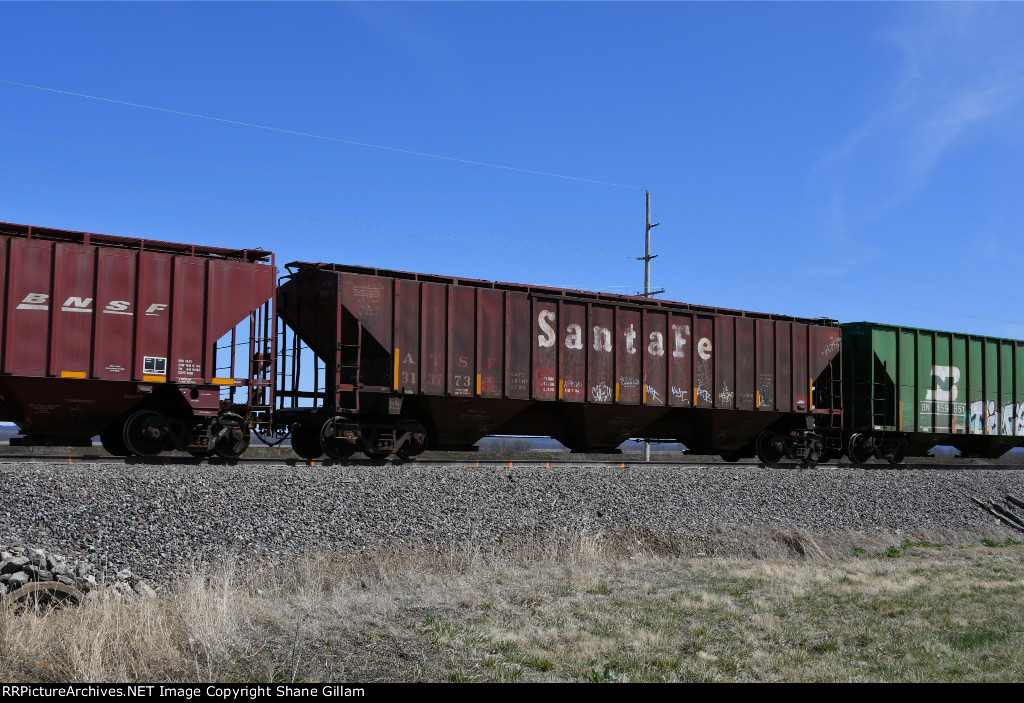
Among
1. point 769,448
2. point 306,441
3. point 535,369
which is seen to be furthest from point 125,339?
point 769,448

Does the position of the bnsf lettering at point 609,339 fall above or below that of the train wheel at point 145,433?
above

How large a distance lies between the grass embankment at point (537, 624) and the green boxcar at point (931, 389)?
455 inches

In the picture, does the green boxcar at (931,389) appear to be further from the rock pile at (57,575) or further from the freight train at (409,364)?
the rock pile at (57,575)

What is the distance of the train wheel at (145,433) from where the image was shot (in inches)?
574

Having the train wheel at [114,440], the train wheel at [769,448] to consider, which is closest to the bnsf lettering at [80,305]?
the train wheel at [114,440]

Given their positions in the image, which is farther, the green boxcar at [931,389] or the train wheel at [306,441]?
the green boxcar at [931,389]

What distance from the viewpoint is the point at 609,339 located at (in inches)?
745

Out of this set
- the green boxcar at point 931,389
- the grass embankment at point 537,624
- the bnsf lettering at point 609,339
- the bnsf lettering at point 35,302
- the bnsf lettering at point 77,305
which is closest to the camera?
the grass embankment at point 537,624

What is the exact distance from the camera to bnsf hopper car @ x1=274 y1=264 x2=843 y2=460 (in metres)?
16.3

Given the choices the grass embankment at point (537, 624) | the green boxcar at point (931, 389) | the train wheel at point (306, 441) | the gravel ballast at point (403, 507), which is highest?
the green boxcar at point (931, 389)

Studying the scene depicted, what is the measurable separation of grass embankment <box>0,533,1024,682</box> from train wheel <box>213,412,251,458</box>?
5259 millimetres

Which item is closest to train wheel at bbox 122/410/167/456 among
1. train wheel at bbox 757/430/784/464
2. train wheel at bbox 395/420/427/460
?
train wheel at bbox 395/420/427/460

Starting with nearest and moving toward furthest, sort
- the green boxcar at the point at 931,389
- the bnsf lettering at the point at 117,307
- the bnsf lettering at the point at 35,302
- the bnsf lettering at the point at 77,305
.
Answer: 1. the bnsf lettering at the point at 35,302
2. the bnsf lettering at the point at 77,305
3. the bnsf lettering at the point at 117,307
4. the green boxcar at the point at 931,389
